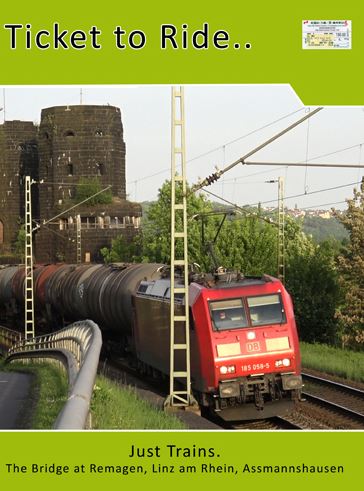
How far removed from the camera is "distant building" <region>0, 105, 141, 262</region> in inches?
3696

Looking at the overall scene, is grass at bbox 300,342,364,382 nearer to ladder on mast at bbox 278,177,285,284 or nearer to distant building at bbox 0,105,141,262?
ladder on mast at bbox 278,177,285,284

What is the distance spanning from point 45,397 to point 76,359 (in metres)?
2.59

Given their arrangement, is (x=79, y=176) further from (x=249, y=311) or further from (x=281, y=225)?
(x=249, y=311)

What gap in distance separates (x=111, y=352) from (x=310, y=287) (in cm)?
1361

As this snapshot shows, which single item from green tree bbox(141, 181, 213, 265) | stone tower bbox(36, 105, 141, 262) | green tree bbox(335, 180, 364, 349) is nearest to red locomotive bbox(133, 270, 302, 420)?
green tree bbox(335, 180, 364, 349)

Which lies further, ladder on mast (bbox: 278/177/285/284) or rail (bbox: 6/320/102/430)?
ladder on mast (bbox: 278/177/285/284)

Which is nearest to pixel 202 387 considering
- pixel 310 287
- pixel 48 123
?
pixel 310 287

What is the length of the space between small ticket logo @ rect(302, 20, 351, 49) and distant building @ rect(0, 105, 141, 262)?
81.7 metres

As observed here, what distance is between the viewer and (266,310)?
65.5 feet

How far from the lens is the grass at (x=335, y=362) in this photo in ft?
97.6

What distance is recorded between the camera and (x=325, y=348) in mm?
39719

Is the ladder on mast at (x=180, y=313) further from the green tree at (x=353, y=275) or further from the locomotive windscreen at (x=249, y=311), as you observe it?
the green tree at (x=353, y=275)

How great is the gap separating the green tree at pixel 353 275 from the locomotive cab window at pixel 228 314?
23.9m

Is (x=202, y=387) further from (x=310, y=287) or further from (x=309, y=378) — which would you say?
(x=310, y=287)
